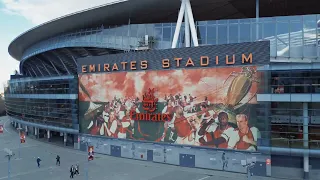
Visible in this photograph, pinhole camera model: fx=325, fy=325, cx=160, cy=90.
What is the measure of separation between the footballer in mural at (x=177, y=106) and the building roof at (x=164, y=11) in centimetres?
955

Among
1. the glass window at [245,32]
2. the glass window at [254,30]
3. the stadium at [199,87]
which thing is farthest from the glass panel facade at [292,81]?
the glass window at [245,32]

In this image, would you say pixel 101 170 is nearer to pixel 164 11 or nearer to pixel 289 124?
pixel 289 124

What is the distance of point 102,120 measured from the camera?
138 feet

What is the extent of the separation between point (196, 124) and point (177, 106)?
2.94 m

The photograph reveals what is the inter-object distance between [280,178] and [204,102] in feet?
33.8

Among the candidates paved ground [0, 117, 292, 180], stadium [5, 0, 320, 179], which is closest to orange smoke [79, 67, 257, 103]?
stadium [5, 0, 320, 179]

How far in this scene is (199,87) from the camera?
113ft

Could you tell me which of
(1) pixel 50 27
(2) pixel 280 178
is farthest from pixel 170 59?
(1) pixel 50 27

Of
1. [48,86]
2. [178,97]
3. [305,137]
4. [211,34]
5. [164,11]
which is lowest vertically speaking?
[305,137]

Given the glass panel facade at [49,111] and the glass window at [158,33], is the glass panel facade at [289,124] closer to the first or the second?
the glass window at [158,33]

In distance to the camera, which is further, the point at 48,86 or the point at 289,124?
the point at 48,86

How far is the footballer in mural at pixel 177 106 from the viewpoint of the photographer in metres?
32.0

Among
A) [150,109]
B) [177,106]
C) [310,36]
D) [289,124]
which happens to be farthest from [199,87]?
[310,36]

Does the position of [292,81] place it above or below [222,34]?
below
